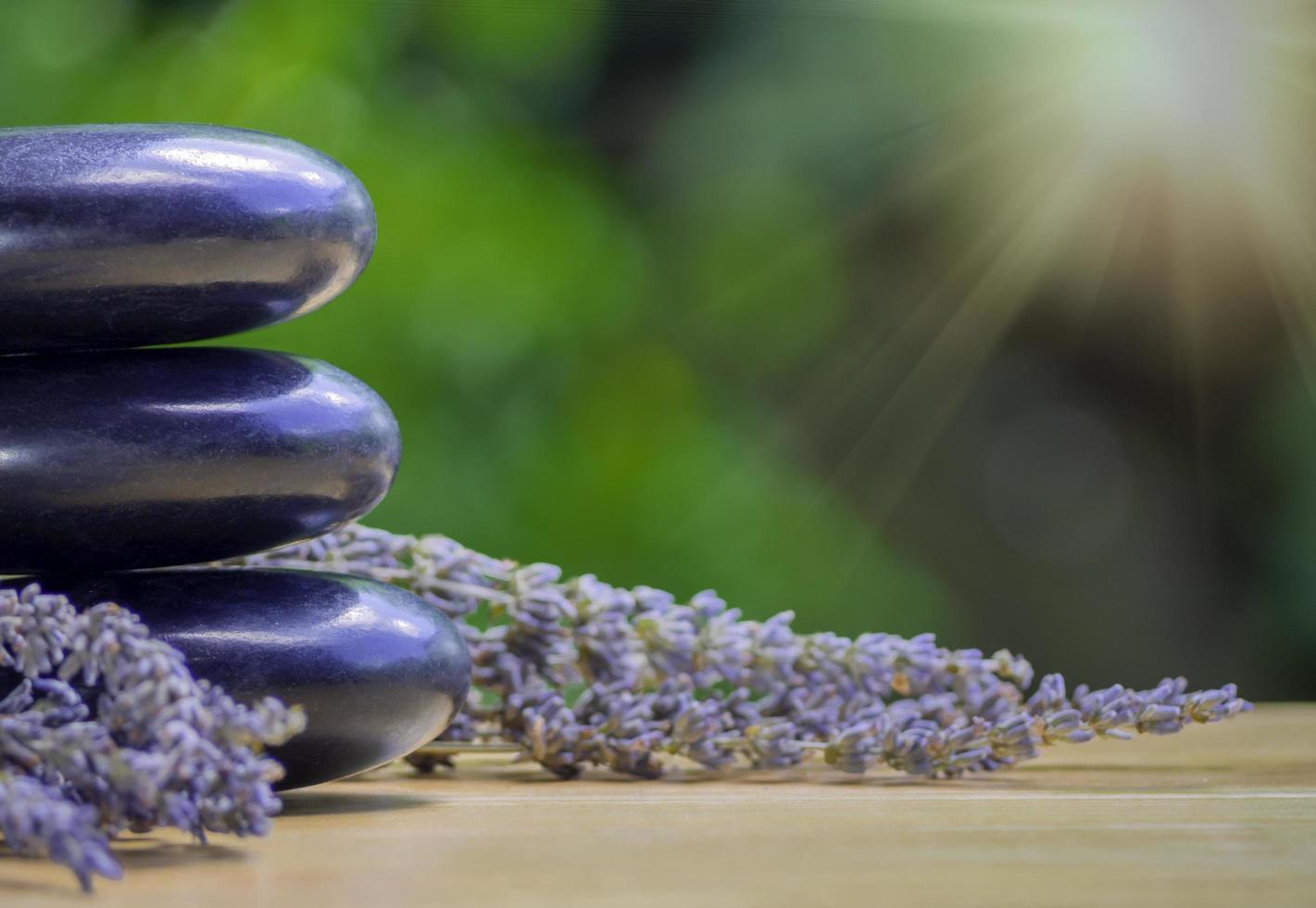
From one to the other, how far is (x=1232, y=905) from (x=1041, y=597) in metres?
1.49

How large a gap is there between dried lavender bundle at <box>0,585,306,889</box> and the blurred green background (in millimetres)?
1161

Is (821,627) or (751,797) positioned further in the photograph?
(821,627)

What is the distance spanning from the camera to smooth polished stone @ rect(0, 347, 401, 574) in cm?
59

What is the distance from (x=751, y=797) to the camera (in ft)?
2.16

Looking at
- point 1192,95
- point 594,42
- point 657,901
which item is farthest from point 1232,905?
point 1192,95

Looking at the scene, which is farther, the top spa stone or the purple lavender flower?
the top spa stone

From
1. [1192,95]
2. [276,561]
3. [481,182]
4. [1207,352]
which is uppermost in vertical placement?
[1192,95]

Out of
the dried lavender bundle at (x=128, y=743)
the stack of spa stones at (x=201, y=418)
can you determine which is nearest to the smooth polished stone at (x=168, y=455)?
the stack of spa stones at (x=201, y=418)

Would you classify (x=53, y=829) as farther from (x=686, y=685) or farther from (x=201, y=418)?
(x=686, y=685)

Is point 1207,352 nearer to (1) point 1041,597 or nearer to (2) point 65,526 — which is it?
(1) point 1041,597

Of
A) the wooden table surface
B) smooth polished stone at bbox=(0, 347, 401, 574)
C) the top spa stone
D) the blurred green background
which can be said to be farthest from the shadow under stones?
the blurred green background

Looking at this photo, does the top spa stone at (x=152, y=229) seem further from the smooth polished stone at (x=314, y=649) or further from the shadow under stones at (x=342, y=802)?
the shadow under stones at (x=342, y=802)

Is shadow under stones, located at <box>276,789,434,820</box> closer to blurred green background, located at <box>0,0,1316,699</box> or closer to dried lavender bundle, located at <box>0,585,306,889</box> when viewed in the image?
dried lavender bundle, located at <box>0,585,306,889</box>

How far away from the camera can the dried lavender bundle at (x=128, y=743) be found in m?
0.42
